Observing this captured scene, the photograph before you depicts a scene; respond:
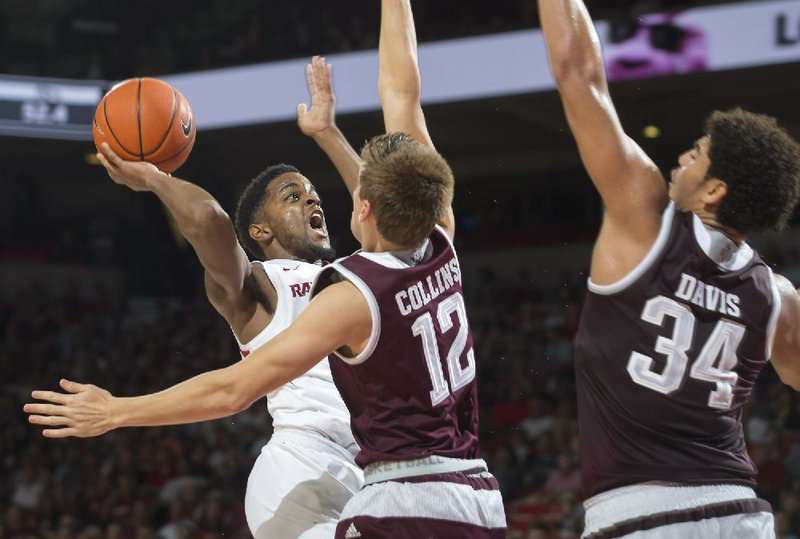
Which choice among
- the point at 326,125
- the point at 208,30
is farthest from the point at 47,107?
the point at 326,125

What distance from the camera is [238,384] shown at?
2822 millimetres

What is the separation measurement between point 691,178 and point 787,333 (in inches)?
21.6

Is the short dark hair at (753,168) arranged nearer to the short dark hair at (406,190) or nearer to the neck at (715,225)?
the neck at (715,225)

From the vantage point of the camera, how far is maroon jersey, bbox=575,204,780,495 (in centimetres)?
265

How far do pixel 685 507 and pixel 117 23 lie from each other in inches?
634

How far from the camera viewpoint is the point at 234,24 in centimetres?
1606

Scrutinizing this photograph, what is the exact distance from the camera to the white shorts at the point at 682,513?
2.65 metres

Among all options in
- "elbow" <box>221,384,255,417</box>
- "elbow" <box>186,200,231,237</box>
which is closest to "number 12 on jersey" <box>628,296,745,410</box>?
"elbow" <box>221,384,255,417</box>

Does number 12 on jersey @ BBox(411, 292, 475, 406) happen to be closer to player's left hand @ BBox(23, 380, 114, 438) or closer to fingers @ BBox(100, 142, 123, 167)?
player's left hand @ BBox(23, 380, 114, 438)

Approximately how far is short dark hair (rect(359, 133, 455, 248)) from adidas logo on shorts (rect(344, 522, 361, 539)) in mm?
773

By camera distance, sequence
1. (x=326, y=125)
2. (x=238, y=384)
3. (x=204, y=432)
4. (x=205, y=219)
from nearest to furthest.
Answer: (x=238, y=384) → (x=205, y=219) → (x=326, y=125) → (x=204, y=432)

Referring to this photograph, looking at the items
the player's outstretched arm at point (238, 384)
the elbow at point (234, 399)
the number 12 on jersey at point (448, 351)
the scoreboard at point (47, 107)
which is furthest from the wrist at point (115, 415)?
the scoreboard at point (47, 107)

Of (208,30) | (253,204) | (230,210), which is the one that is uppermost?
(253,204)

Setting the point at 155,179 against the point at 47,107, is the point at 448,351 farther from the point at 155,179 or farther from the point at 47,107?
the point at 47,107
